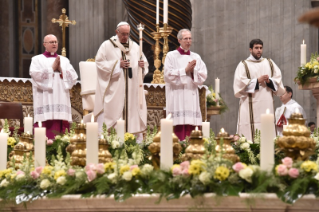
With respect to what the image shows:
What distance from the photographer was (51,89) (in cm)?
991

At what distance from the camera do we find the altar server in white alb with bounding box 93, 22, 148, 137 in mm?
9156

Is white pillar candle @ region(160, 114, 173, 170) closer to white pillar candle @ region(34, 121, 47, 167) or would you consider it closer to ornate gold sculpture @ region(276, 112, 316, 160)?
ornate gold sculpture @ region(276, 112, 316, 160)

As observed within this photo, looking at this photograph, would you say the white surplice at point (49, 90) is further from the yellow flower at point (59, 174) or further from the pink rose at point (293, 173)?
the pink rose at point (293, 173)

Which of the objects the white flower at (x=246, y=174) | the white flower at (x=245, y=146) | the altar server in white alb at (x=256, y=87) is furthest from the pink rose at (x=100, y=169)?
the altar server in white alb at (x=256, y=87)

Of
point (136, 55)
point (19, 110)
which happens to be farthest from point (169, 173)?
point (136, 55)

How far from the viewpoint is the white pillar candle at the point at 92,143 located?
314cm

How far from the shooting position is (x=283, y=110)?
11.0 m

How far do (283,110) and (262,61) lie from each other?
1323mm

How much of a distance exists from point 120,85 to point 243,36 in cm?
449

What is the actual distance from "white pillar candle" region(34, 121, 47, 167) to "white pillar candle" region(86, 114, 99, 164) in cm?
34

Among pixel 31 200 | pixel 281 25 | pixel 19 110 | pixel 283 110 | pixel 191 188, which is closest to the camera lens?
pixel 191 188

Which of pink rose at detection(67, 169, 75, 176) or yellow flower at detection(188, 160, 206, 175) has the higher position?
yellow flower at detection(188, 160, 206, 175)

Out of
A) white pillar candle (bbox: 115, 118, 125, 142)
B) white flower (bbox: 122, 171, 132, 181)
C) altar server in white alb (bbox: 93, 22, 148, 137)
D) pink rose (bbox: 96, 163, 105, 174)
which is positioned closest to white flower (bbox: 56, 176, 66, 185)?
pink rose (bbox: 96, 163, 105, 174)

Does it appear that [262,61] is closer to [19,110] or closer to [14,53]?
[19,110]
